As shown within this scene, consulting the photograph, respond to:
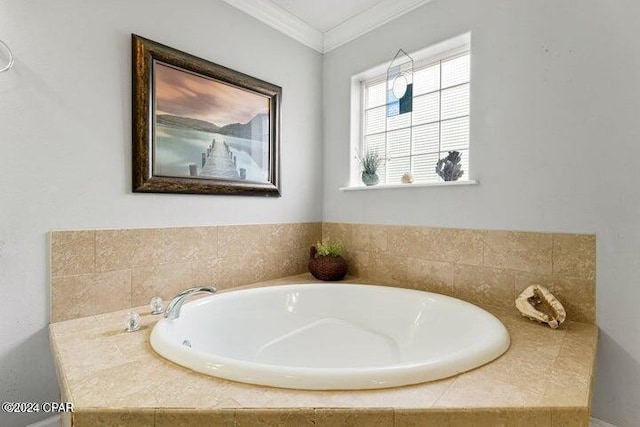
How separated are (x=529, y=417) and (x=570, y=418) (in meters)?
0.11

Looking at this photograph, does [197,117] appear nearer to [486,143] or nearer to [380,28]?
[380,28]

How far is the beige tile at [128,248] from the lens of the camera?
1542 millimetres

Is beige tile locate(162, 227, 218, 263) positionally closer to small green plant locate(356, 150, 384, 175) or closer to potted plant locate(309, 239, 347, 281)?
potted plant locate(309, 239, 347, 281)

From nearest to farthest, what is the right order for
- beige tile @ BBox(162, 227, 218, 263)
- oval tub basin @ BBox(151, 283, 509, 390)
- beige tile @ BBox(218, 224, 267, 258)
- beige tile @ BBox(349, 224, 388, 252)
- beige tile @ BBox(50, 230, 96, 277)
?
oval tub basin @ BBox(151, 283, 509, 390) < beige tile @ BBox(50, 230, 96, 277) < beige tile @ BBox(162, 227, 218, 263) < beige tile @ BBox(218, 224, 267, 258) < beige tile @ BBox(349, 224, 388, 252)

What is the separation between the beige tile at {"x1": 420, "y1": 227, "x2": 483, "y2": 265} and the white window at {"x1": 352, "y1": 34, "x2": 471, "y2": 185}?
0.34 metres

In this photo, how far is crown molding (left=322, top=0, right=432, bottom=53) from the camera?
2.06 m

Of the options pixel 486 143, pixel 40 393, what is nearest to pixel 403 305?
pixel 486 143

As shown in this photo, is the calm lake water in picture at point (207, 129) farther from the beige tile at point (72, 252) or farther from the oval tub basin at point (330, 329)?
the oval tub basin at point (330, 329)

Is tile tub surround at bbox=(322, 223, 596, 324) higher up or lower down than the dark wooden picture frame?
lower down

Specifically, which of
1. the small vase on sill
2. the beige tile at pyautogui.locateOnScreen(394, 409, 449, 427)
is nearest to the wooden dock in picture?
the small vase on sill

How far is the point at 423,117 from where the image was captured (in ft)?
6.95

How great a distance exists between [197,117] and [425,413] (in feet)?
5.88

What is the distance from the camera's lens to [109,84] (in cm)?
155

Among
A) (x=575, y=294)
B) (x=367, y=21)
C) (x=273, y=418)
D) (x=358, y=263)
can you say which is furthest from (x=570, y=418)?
(x=367, y=21)
